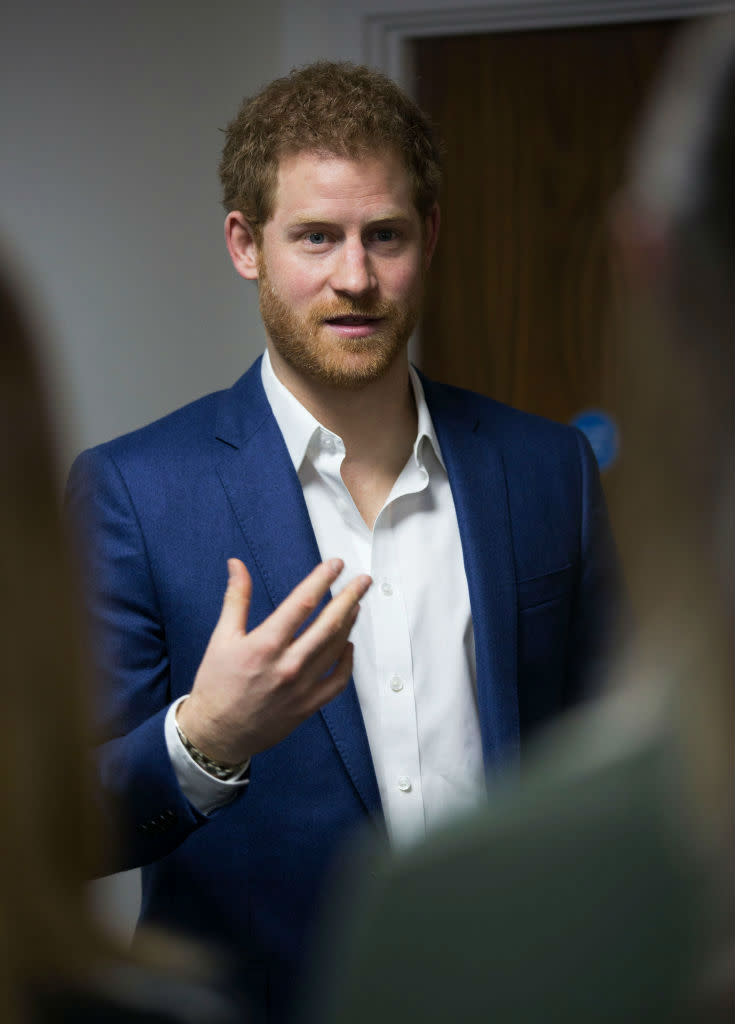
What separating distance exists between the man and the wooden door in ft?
3.40

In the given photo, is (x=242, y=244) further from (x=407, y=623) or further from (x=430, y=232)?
(x=407, y=623)

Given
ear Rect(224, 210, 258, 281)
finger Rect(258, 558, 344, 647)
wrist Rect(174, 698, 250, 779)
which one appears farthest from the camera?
ear Rect(224, 210, 258, 281)

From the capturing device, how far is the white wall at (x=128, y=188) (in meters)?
2.21

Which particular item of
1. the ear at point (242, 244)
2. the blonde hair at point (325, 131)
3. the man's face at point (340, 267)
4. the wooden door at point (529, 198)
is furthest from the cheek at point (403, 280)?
the wooden door at point (529, 198)

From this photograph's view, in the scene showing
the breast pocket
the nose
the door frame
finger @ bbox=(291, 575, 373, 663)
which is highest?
the door frame

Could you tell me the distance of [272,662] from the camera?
103 centimetres

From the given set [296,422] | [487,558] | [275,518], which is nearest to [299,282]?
[296,422]

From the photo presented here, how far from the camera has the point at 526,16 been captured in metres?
2.44

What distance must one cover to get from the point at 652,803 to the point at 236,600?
570 millimetres

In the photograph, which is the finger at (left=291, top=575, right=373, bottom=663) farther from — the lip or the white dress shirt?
the lip

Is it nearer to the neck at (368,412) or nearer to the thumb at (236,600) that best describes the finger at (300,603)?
the thumb at (236,600)

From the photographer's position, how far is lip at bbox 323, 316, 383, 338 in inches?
56.6

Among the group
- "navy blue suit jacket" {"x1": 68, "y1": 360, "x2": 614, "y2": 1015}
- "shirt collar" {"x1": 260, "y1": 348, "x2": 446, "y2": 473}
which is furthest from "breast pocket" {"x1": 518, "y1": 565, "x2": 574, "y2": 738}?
"shirt collar" {"x1": 260, "y1": 348, "x2": 446, "y2": 473}

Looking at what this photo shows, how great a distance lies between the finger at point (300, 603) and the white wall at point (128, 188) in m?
1.35
